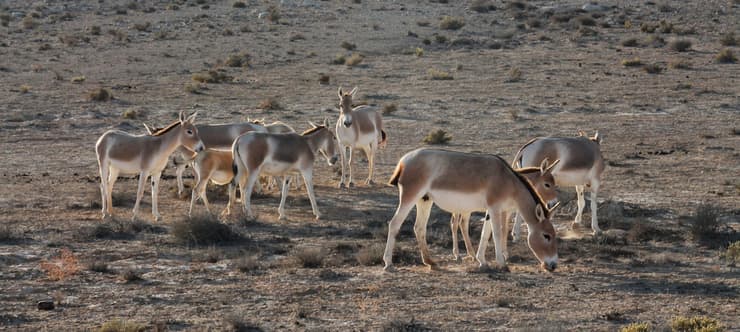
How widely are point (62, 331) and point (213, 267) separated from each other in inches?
129

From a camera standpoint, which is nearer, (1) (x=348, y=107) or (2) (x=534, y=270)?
(2) (x=534, y=270)

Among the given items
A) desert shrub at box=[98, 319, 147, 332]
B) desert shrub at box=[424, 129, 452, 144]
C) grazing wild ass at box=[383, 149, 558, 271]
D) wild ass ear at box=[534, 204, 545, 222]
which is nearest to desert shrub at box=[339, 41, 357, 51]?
desert shrub at box=[424, 129, 452, 144]

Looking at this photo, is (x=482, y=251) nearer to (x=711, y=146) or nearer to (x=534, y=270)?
(x=534, y=270)

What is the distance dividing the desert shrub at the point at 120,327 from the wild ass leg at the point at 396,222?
3.83 metres

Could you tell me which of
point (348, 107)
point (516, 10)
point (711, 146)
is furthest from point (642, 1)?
point (348, 107)

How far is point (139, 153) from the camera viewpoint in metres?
16.9

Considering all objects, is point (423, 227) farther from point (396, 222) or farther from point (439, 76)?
point (439, 76)

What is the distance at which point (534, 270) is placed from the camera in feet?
43.2

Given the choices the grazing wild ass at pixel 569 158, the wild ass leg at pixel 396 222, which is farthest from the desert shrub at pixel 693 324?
the grazing wild ass at pixel 569 158

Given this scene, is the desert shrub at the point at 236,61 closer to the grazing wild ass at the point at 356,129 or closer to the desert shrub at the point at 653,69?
the desert shrub at the point at 653,69

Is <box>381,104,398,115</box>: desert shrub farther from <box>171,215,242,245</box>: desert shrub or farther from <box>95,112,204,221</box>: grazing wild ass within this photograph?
<box>171,215,242,245</box>: desert shrub

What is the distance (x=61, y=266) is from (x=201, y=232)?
2.25 metres

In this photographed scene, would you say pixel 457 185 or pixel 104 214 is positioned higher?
pixel 457 185

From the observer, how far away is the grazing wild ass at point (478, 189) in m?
12.5
